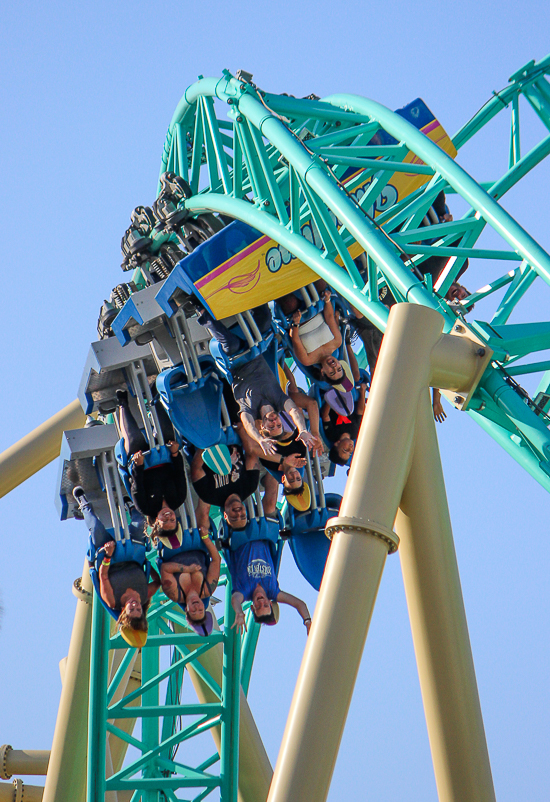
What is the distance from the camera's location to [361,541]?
265 inches

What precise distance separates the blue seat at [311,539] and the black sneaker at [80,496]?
2.43m

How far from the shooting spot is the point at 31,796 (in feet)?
52.1

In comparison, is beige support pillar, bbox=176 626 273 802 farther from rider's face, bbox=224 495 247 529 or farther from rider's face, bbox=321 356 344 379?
rider's face, bbox=321 356 344 379

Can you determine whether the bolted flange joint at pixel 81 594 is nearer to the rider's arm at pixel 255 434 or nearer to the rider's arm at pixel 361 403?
the rider's arm at pixel 255 434

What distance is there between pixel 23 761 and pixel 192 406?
7192 mm

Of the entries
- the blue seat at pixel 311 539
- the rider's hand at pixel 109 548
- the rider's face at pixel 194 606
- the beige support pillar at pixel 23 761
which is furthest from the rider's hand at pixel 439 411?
the beige support pillar at pixel 23 761

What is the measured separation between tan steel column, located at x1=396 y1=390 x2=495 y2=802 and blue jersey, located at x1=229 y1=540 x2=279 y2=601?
573 centimetres

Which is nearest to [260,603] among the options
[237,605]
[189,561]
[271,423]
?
[237,605]

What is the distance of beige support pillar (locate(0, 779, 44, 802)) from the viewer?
15859 mm

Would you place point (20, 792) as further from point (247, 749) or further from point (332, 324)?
point (332, 324)

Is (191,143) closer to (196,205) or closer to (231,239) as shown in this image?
(196,205)

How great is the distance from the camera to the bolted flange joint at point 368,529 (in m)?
6.72

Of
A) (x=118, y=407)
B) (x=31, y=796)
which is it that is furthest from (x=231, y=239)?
(x=31, y=796)

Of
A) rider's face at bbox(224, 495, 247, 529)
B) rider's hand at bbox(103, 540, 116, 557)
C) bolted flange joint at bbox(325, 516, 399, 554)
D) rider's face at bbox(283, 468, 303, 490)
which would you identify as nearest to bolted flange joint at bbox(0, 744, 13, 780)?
rider's hand at bbox(103, 540, 116, 557)
